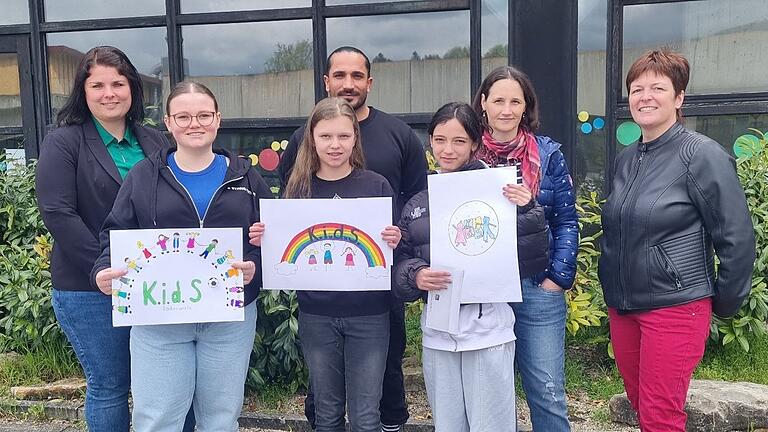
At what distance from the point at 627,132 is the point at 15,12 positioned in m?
5.90

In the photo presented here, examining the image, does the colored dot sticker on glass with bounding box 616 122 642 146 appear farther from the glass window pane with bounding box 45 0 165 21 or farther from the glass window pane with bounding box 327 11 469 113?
the glass window pane with bounding box 45 0 165 21

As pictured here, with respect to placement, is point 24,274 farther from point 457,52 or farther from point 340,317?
point 457,52

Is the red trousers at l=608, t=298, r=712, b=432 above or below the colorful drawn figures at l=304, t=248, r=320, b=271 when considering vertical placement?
below

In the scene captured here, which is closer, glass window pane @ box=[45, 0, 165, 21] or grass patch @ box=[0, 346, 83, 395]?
grass patch @ box=[0, 346, 83, 395]

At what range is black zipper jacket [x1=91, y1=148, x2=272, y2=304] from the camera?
261 centimetres

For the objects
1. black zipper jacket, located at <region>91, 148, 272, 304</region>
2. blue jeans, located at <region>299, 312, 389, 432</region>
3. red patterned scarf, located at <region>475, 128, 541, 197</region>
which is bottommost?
blue jeans, located at <region>299, 312, 389, 432</region>

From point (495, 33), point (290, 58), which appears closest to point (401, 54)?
point (495, 33)

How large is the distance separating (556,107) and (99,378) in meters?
4.09

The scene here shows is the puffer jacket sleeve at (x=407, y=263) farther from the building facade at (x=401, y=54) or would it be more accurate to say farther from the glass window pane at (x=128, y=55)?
the glass window pane at (x=128, y=55)

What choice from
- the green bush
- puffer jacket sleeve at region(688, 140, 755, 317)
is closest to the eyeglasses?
puffer jacket sleeve at region(688, 140, 755, 317)

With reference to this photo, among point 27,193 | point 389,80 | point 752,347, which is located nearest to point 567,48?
point 389,80

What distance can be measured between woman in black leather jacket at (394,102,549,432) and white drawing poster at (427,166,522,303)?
2.2 inches

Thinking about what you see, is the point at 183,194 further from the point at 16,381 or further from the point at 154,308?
the point at 16,381

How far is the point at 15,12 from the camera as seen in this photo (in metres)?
6.37
